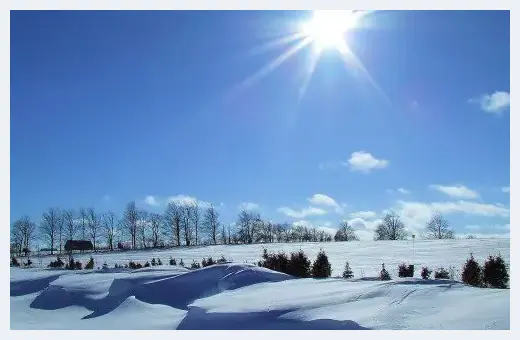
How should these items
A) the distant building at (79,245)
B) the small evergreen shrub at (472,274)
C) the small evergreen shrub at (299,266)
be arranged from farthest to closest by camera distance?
the distant building at (79,245), the small evergreen shrub at (299,266), the small evergreen shrub at (472,274)

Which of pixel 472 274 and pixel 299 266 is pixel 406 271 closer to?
pixel 472 274

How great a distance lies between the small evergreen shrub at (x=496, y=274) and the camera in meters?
7.94

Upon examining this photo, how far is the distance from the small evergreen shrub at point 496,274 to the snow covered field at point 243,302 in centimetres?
158

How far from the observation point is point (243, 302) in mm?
6676

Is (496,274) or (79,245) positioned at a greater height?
(496,274)

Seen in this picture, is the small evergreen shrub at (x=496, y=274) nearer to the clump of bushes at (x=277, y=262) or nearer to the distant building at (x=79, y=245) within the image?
the clump of bushes at (x=277, y=262)

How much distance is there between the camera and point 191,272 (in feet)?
26.7

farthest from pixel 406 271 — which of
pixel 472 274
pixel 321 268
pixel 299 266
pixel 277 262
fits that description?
pixel 277 262

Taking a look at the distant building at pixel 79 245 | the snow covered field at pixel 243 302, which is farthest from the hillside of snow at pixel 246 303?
the distant building at pixel 79 245

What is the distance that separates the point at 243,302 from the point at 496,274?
15.3ft

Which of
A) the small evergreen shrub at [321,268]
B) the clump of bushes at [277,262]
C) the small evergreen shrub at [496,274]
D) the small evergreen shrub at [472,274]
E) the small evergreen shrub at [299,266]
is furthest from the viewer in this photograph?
the clump of bushes at [277,262]

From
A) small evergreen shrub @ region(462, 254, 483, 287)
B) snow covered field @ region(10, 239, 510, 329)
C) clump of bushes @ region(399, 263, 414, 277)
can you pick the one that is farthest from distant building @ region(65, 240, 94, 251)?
small evergreen shrub @ region(462, 254, 483, 287)
